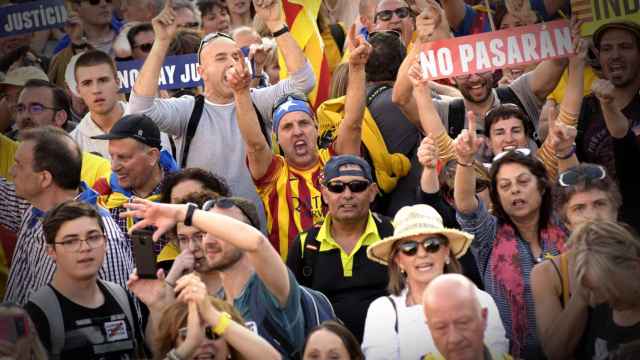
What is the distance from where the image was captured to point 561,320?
700 centimetres

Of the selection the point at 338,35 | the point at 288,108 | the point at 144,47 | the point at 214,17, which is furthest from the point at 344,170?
the point at 214,17

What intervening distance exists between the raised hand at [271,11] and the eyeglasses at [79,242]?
8.48 ft

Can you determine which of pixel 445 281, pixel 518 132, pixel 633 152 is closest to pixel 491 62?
pixel 518 132

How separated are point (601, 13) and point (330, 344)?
10.0 feet

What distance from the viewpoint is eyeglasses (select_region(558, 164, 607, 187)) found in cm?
748

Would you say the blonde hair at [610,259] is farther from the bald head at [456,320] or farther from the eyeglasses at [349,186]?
the eyeglasses at [349,186]

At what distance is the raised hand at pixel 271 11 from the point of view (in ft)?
30.6

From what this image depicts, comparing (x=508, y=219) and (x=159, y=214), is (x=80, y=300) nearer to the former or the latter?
(x=159, y=214)

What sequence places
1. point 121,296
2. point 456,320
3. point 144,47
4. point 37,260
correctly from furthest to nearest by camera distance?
point 144,47 → point 37,260 → point 121,296 → point 456,320

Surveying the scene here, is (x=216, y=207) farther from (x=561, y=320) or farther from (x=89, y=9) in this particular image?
(x=89, y=9)

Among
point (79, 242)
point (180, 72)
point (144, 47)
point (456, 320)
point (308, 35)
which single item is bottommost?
point (456, 320)

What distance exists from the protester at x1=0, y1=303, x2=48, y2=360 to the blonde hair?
2.48m

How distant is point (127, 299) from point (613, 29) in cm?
341

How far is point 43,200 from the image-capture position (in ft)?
26.1
